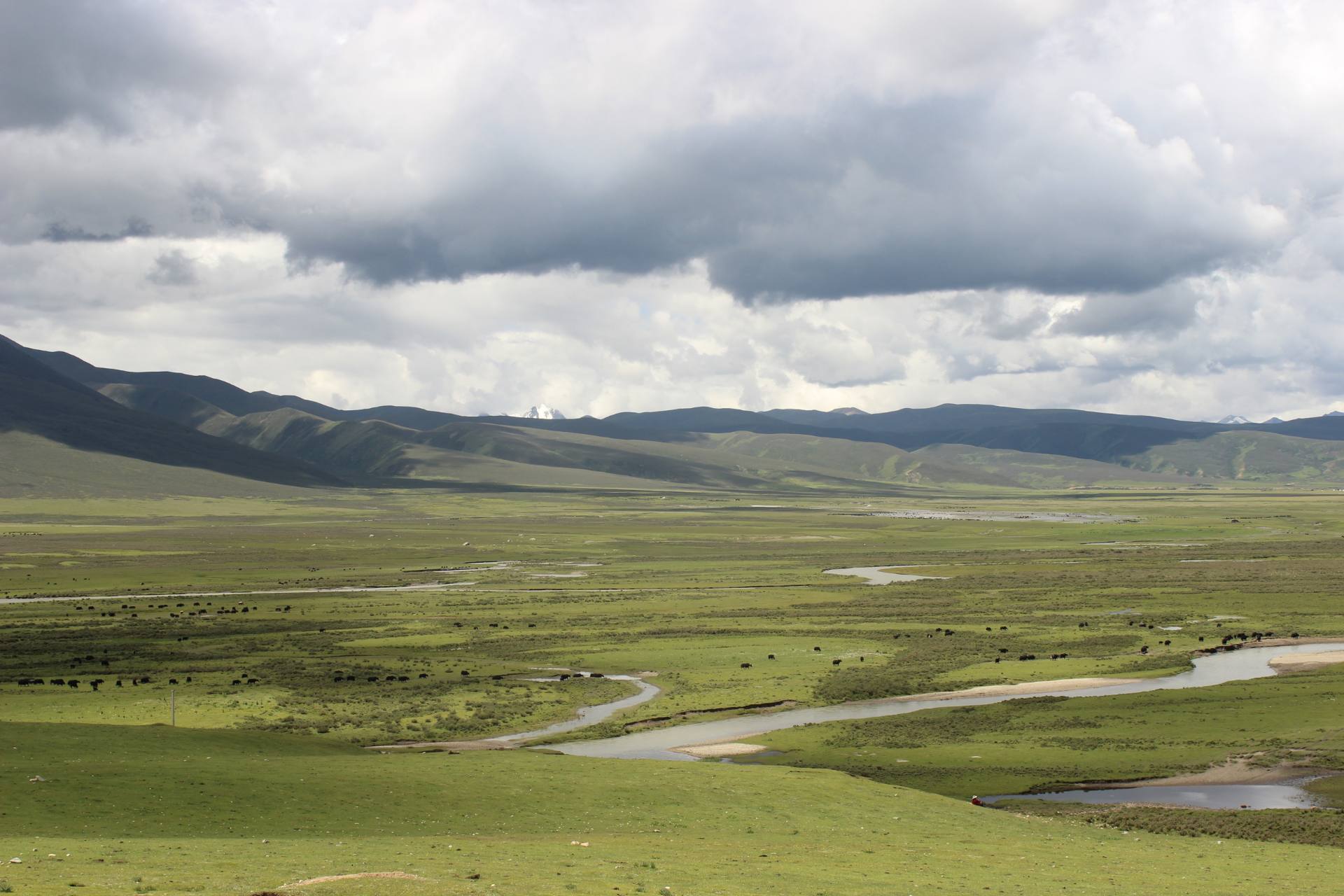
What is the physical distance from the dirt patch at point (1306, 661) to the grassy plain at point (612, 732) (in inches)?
188

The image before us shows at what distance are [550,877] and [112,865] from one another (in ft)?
38.6

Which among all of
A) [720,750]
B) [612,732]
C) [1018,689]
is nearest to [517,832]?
[720,750]

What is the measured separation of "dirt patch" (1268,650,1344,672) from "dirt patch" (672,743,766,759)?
45711 mm

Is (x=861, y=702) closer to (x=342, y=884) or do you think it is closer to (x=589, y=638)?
(x=589, y=638)

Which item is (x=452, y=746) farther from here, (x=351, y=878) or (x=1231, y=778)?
(x=1231, y=778)

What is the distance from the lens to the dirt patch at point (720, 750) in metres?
58.3

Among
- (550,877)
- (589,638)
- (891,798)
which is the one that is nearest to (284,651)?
(589,638)

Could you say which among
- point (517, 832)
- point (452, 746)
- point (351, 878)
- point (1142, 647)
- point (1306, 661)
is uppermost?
point (351, 878)

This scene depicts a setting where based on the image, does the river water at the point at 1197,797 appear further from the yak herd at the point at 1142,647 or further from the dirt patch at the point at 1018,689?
the yak herd at the point at 1142,647

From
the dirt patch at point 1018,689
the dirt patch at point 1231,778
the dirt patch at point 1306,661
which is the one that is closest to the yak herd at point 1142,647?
the dirt patch at point 1306,661

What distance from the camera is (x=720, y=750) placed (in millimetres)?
59344

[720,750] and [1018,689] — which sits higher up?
[1018,689]

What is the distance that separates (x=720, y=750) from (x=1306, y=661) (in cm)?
5282

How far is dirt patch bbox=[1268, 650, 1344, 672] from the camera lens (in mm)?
80938
